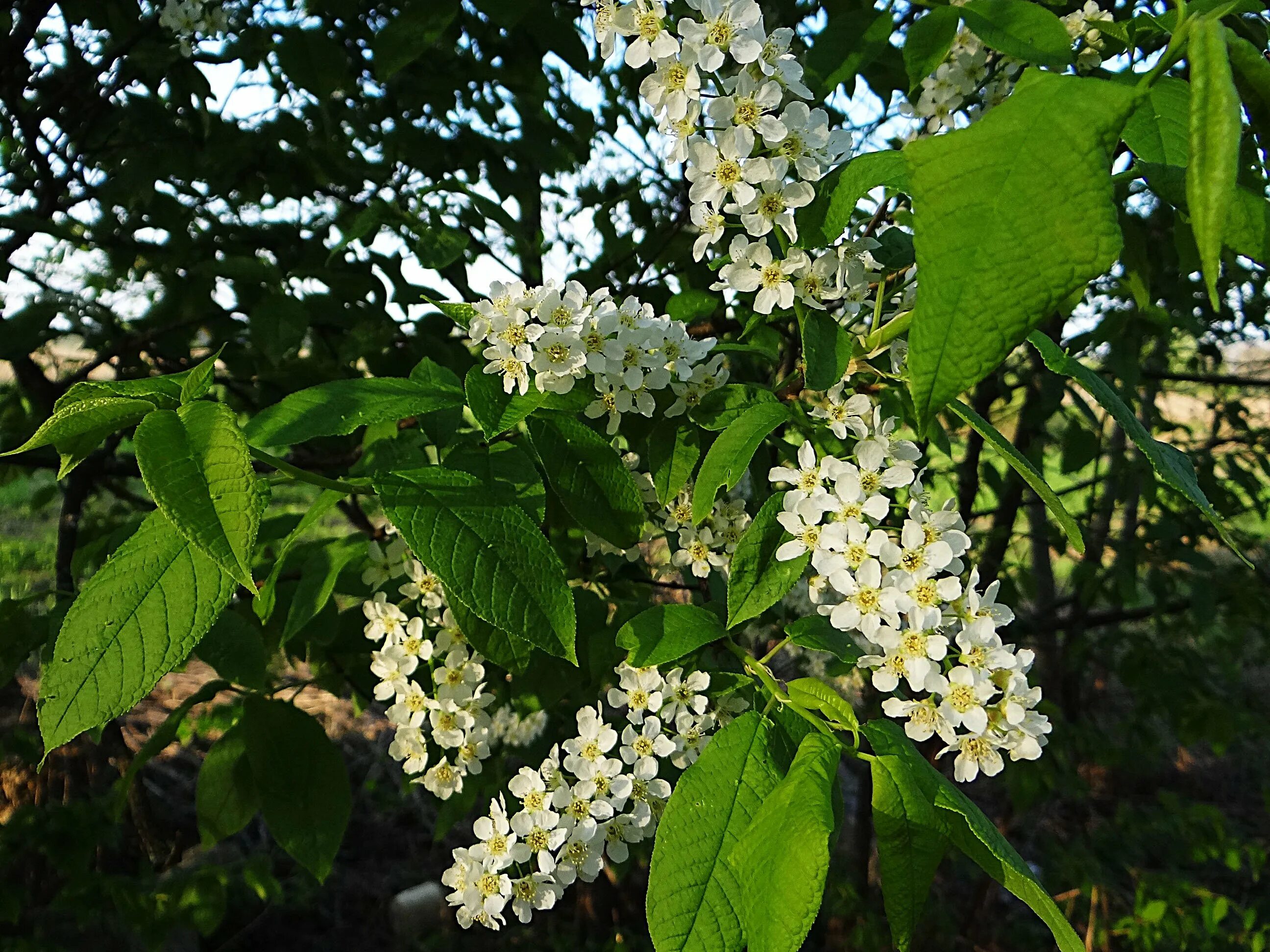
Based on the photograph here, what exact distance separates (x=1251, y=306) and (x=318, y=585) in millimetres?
3337

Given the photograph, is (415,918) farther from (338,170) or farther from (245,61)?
(245,61)

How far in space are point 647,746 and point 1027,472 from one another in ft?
2.06

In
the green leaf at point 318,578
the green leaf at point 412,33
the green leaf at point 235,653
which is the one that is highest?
the green leaf at point 412,33

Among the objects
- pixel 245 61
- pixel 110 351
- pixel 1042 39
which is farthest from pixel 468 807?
pixel 245 61

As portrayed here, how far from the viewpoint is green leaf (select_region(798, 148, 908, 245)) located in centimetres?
90

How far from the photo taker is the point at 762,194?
108 centimetres

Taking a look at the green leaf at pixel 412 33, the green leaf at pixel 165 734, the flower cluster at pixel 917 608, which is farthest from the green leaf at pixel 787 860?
the green leaf at pixel 412 33

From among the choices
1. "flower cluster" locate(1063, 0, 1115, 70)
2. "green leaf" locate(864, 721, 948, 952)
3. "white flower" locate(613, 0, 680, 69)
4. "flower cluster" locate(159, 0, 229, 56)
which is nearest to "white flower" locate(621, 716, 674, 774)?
"green leaf" locate(864, 721, 948, 952)

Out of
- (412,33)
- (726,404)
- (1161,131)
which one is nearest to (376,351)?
(412,33)

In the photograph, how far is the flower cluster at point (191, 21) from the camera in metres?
2.29

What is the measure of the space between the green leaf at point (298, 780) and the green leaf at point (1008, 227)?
3.96 feet

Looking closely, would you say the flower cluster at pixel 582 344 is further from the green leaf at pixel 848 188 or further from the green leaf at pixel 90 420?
the green leaf at pixel 90 420

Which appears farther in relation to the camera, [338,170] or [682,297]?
[338,170]

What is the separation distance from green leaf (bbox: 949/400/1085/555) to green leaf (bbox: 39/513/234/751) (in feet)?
2.65
